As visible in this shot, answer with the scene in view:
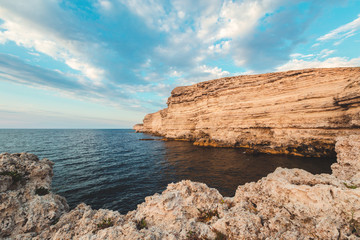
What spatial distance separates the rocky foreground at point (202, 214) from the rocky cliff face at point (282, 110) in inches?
808

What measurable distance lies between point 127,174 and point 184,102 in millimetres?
30820

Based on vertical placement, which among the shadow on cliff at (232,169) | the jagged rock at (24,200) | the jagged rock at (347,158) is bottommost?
the shadow on cliff at (232,169)

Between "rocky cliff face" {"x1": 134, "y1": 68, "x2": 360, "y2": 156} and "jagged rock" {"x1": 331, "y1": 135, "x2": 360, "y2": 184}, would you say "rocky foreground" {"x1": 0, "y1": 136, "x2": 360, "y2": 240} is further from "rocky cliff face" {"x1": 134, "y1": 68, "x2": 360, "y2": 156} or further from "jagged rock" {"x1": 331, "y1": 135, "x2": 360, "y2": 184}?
"rocky cliff face" {"x1": 134, "y1": 68, "x2": 360, "y2": 156}

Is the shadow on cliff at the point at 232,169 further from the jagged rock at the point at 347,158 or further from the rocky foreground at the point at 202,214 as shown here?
the rocky foreground at the point at 202,214

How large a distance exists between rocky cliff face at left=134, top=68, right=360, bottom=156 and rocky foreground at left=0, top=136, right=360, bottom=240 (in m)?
20.5

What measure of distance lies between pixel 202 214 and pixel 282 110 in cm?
2609

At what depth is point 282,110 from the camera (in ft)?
79.7

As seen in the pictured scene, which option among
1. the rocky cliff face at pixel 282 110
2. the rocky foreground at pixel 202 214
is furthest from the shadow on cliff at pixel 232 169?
the rocky foreground at pixel 202 214

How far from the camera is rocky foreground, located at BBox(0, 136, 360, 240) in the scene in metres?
4.05

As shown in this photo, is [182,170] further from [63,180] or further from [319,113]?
[319,113]

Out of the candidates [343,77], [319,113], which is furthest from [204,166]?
[343,77]

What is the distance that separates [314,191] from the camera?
4660 mm

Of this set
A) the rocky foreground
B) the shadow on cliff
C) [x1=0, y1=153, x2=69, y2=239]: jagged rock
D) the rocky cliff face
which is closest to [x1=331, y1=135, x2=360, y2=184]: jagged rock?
the rocky foreground

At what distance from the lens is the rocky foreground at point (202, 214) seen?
13.3 ft
